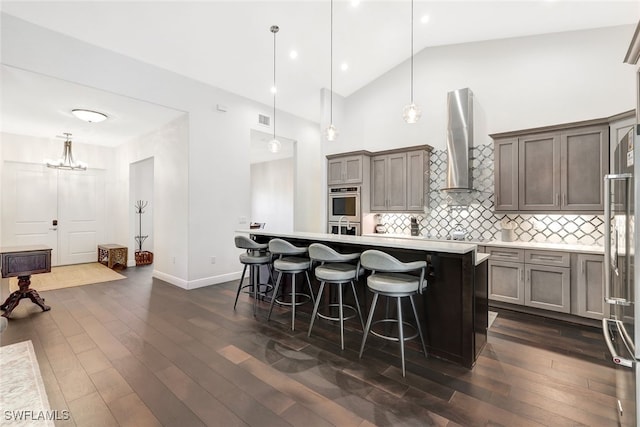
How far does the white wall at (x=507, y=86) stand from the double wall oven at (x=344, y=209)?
106cm

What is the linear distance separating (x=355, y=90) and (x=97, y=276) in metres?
6.47

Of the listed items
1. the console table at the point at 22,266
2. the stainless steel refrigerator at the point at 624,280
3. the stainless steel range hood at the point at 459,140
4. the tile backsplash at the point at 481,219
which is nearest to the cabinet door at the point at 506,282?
the tile backsplash at the point at 481,219

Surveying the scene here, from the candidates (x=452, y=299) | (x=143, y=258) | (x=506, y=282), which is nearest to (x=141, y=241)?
(x=143, y=258)

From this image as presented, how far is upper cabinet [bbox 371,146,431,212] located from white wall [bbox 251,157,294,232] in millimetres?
4027

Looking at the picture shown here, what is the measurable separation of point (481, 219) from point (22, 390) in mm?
5577

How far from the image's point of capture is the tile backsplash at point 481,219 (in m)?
3.87

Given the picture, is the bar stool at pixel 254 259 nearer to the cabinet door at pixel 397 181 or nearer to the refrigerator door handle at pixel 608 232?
the cabinet door at pixel 397 181

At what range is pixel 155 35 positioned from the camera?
378 cm

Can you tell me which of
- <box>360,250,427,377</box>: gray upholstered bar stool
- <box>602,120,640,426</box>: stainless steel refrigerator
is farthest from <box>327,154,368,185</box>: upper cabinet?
<box>602,120,640,426</box>: stainless steel refrigerator

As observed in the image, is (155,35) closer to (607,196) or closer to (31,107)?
(31,107)

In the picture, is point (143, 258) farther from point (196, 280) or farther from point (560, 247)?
point (560, 247)

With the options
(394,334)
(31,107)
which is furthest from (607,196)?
(31,107)

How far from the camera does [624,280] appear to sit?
5.34ft

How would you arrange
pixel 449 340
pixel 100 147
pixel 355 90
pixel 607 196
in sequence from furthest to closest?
pixel 100 147
pixel 355 90
pixel 449 340
pixel 607 196
